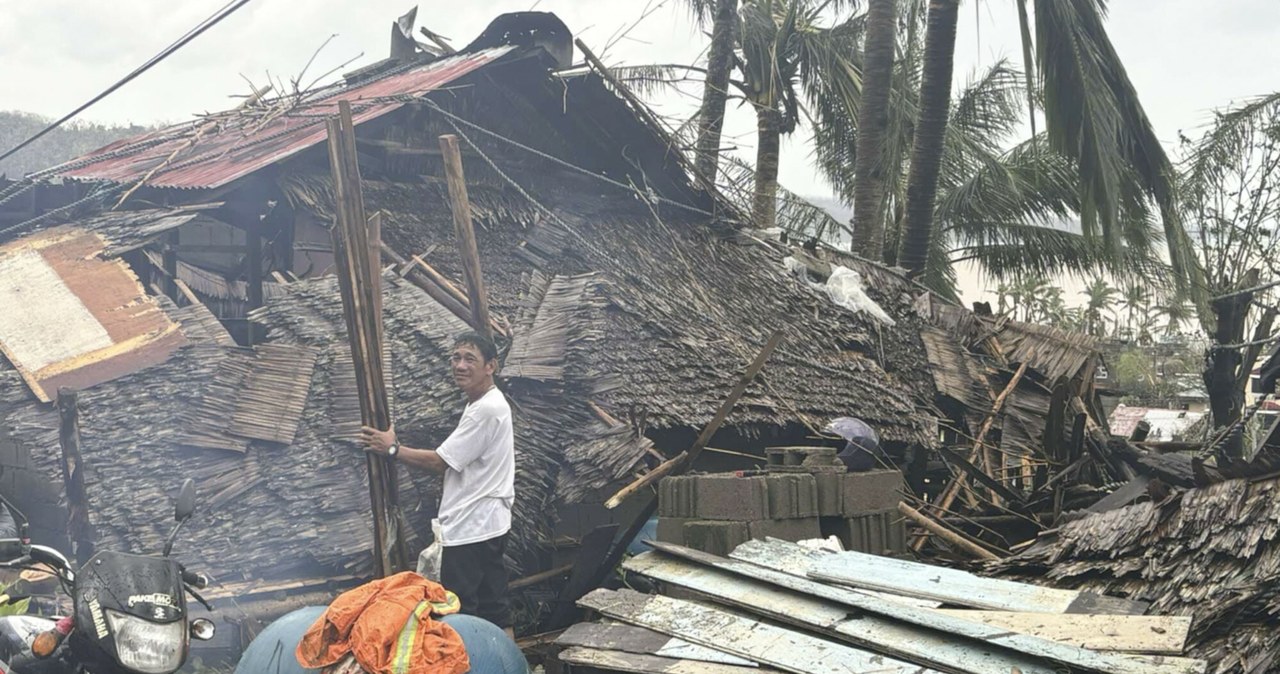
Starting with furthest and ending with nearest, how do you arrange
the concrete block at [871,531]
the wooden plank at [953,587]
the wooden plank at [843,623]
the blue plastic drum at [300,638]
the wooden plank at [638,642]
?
the concrete block at [871,531] → the wooden plank at [953,587] → the blue plastic drum at [300,638] → the wooden plank at [638,642] → the wooden plank at [843,623]

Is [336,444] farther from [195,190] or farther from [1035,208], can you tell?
[1035,208]

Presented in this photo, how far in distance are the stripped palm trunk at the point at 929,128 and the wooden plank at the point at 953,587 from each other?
9069 millimetres

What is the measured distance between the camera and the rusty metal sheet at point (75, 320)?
6.63 metres

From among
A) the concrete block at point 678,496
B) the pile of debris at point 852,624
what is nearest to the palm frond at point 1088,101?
the concrete block at point 678,496

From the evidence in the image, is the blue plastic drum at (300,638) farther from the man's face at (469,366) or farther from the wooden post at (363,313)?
the man's face at (469,366)

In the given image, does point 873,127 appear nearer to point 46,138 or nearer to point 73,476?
point 73,476

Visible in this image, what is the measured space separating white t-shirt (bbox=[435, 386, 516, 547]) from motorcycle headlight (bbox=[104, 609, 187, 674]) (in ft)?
6.04

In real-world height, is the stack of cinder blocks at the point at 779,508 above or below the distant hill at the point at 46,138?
below

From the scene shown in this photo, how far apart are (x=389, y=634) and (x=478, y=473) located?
1.32 metres

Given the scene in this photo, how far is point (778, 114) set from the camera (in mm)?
17359

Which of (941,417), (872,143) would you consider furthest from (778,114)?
(941,417)

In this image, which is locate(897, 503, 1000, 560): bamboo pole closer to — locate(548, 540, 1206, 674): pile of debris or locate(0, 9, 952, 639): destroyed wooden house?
locate(0, 9, 952, 639): destroyed wooden house

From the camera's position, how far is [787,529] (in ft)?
21.0

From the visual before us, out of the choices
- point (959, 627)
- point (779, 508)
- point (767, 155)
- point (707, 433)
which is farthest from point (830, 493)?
point (767, 155)
